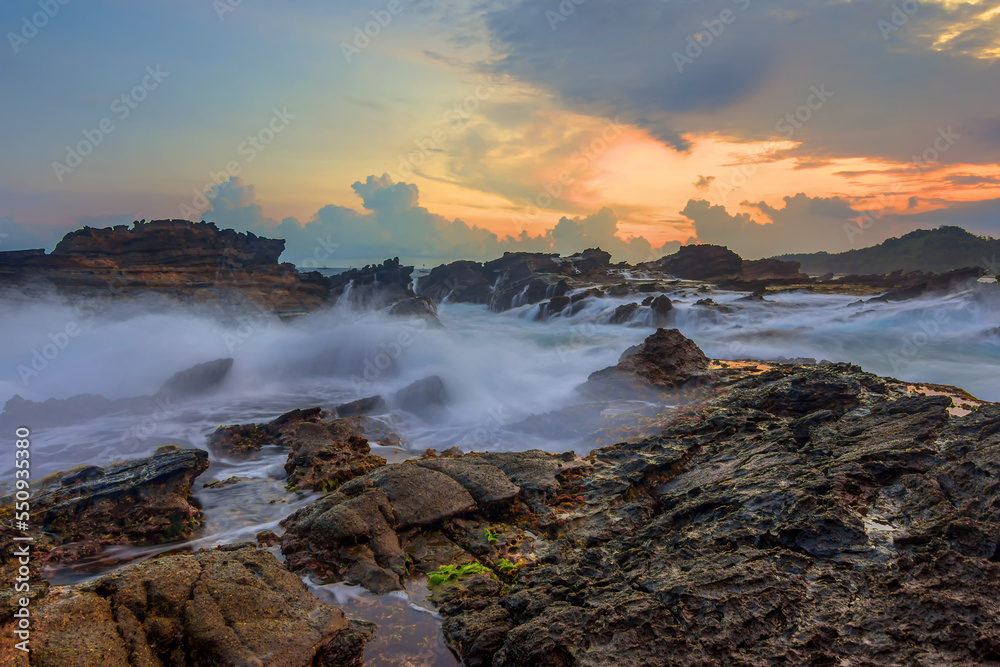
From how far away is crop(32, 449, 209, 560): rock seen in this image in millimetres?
7285

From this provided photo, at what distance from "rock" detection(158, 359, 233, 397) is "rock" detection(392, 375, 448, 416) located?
7762mm

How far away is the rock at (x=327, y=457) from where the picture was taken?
9133 mm

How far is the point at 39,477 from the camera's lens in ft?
34.4

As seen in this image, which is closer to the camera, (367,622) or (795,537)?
(795,537)

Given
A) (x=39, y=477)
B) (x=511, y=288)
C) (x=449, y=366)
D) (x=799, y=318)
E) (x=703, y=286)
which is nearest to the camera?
(x=39, y=477)

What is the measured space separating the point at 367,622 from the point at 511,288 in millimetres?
55716

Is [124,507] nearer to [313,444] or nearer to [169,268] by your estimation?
[313,444]

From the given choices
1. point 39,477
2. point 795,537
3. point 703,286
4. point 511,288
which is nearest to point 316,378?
point 39,477

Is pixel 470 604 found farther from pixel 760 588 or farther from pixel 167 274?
pixel 167 274

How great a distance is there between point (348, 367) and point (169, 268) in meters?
19.7

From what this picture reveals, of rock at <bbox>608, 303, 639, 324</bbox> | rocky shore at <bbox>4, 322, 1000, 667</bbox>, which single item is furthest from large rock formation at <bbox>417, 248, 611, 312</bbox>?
rocky shore at <bbox>4, 322, 1000, 667</bbox>

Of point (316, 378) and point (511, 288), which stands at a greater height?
point (511, 288)

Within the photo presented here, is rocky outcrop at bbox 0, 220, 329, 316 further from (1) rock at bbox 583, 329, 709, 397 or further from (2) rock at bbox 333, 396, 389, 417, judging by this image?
(1) rock at bbox 583, 329, 709, 397

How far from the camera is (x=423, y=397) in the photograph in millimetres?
15594
